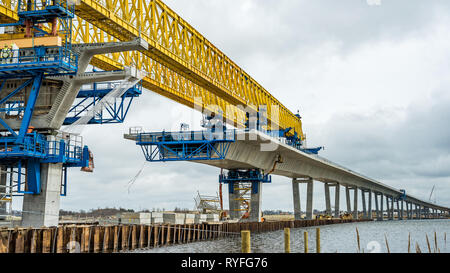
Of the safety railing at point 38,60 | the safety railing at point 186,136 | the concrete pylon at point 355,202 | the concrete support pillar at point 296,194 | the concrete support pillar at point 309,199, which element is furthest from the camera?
the concrete pylon at point 355,202

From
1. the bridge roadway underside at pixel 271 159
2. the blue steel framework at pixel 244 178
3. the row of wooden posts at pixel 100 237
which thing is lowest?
the row of wooden posts at pixel 100 237

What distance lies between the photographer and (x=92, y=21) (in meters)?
38.5

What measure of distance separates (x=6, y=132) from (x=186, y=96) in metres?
26.2

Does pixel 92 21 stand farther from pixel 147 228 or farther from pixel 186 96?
pixel 186 96

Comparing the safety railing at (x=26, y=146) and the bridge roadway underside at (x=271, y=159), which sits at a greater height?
the bridge roadway underside at (x=271, y=159)

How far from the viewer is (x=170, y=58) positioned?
47000 millimetres

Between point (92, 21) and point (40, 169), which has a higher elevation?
point (92, 21)

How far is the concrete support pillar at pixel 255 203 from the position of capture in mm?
67713

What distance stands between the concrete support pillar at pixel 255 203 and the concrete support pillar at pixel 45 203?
3591 centimetres

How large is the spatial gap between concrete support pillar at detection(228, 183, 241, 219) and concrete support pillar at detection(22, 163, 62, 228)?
35777 mm

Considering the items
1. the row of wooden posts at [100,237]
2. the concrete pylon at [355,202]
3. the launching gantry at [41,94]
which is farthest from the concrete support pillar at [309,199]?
the launching gantry at [41,94]

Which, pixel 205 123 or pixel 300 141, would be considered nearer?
pixel 205 123

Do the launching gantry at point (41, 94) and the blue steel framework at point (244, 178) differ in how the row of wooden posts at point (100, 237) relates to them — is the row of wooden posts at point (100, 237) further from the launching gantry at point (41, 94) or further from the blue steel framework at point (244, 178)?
the blue steel framework at point (244, 178)
